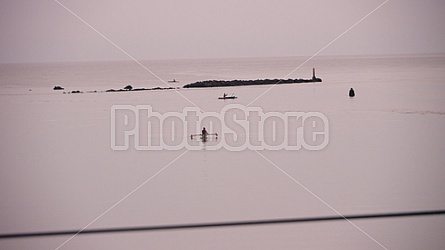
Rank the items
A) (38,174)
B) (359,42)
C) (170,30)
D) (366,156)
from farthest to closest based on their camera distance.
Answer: (359,42), (170,30), (366,156), (38,174)

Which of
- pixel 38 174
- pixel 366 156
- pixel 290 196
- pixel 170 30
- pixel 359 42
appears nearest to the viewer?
pixel 290 196

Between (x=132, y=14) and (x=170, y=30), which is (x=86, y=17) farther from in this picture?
(x=170, y=30)

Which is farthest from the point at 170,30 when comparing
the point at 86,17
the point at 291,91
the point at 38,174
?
the point at 38,174

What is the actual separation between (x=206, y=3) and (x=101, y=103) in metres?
1.29

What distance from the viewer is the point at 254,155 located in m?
4.52

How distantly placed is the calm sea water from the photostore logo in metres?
0.08

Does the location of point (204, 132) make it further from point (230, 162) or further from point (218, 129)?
point (230, 162)

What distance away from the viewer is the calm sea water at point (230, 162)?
11.2 feet

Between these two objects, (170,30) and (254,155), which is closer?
(254,155)

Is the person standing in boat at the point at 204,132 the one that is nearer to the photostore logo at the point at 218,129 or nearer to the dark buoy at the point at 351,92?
the photostore logo at the point at 218,129

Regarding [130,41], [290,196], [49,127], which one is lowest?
[290,196]

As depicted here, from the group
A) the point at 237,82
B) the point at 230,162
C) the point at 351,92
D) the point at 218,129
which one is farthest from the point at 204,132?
the point at 351,92

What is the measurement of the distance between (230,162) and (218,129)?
1.95 feet

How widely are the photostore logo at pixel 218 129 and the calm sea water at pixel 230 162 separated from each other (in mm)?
77
